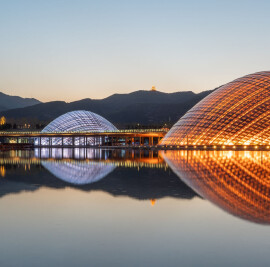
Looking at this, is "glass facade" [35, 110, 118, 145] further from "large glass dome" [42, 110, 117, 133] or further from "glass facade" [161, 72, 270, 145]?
"glass facade" [161, 72, 270, 145]

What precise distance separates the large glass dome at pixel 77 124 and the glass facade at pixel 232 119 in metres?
51.0

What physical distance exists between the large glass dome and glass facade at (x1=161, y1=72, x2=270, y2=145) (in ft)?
167

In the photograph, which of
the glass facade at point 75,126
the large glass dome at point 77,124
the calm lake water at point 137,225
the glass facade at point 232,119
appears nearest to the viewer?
the calm lake water at point 137,225

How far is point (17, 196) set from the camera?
59.7 ft

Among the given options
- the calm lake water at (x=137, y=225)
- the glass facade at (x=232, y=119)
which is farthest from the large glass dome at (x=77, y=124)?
the calm lake water at (x=137, y=225)

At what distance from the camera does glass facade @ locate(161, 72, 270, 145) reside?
73625mm

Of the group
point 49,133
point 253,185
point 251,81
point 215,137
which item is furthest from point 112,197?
point 49,133

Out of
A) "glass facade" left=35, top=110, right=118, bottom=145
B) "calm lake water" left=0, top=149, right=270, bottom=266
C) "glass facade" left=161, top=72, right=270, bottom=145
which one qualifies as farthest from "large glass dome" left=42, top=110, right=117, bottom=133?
"calm lake water" left=0, top=149, right=270, bottom=266

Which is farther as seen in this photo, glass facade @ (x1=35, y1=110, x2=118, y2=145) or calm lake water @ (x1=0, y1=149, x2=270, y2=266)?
glass facade @ (x1=35, y1=110, x2=118, y2=145)

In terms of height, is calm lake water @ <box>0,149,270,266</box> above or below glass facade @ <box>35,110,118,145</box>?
below

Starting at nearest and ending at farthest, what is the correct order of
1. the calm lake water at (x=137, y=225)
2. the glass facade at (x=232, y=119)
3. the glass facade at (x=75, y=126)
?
1. the calm lake water at (x=137, y=225)
2. the glass facade at (x=232, y=119)
3. the glass facade at (x=75, y=126)

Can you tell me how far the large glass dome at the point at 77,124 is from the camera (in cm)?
12725

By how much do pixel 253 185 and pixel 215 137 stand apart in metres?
55.2

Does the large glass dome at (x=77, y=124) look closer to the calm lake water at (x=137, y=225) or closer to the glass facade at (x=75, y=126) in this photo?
the glass facade at (x=75, y=126)
